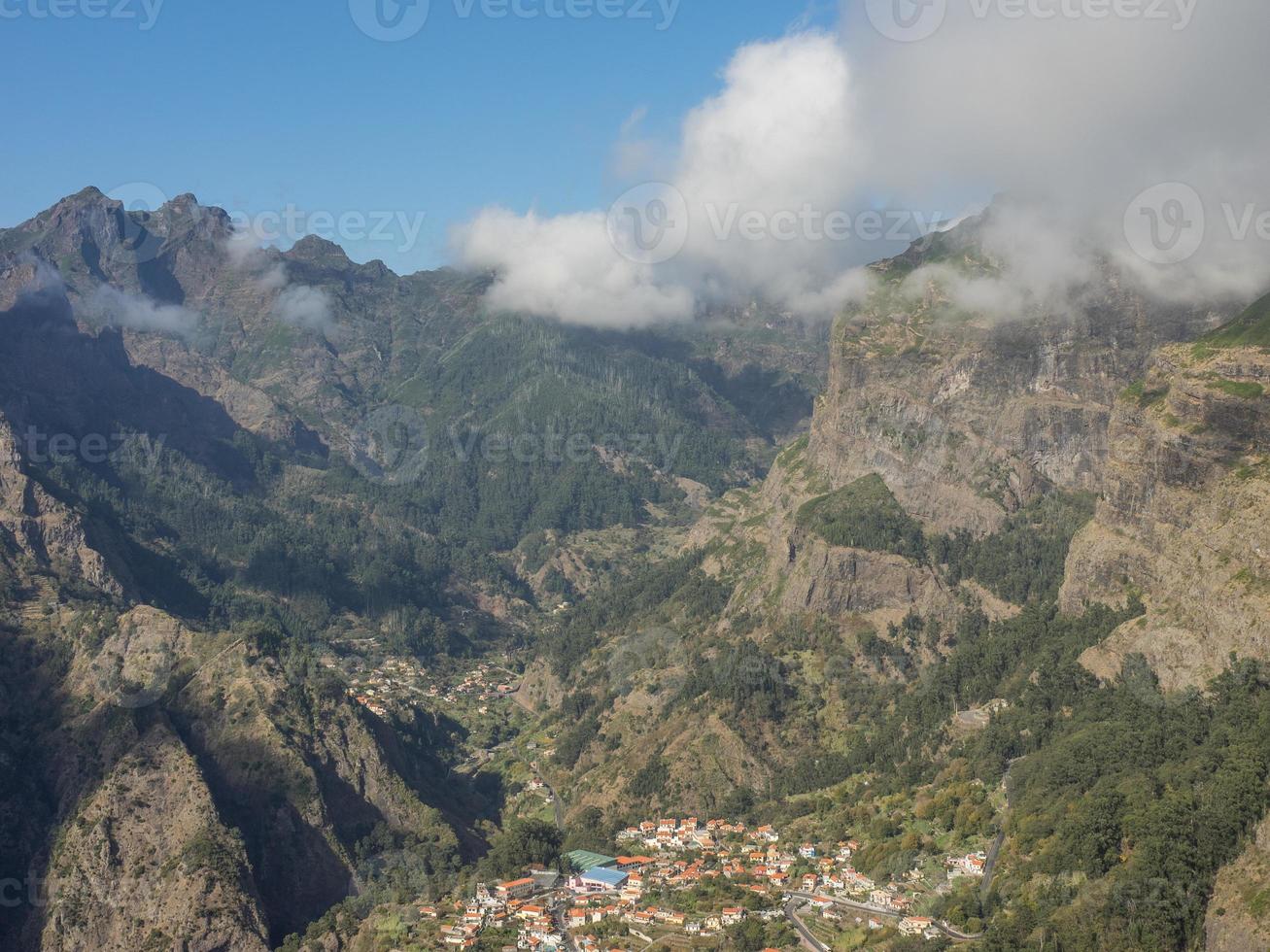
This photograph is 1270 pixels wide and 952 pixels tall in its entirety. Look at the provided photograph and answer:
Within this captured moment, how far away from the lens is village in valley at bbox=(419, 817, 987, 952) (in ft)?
338

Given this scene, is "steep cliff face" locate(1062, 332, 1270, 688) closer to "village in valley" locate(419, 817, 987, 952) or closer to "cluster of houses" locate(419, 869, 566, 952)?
"village in valley" locate(419, 817, 987, 952)

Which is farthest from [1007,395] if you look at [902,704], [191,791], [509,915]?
[191,791]

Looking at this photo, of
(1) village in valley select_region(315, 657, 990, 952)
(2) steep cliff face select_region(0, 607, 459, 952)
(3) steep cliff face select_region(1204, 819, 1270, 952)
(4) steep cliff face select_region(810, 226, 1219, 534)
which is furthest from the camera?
(4) steep cliff face select_region(810, 226, 1219, 534)

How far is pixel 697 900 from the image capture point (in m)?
111

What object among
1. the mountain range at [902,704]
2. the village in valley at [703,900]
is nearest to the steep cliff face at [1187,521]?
the mountain range at [902,704]

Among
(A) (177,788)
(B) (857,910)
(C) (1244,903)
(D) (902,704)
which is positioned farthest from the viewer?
(D) (902,704)

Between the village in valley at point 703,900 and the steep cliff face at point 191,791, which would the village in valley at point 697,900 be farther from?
the steep cliff face at point 191,791

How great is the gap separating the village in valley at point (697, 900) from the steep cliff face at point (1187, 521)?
28093 mm

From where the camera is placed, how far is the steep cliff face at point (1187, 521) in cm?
11162

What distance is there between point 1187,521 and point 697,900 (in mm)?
58118

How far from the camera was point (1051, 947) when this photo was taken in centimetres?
8838

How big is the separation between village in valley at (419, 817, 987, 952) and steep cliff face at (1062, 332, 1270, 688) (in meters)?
28.1

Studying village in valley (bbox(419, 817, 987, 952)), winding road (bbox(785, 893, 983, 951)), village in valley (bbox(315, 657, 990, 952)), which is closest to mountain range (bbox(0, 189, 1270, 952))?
winding road (bbox(785, 893, 983, 951))

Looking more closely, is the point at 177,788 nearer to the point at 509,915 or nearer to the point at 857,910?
the point at 509,915
